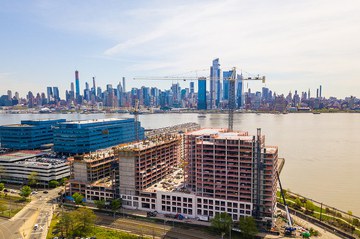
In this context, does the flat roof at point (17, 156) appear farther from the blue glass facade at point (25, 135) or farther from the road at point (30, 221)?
the road at point (30, 221)

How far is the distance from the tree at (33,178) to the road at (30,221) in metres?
2.83

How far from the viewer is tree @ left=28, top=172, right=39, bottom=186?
36.6m

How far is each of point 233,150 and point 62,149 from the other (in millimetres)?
32302

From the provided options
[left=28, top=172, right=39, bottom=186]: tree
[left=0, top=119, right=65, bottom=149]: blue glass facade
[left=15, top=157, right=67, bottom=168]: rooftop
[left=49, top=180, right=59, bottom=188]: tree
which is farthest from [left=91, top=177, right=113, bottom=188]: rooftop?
[left=0, top=119, right=65, bottom=149]: blue glass facade

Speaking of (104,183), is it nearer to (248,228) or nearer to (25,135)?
(248,228)

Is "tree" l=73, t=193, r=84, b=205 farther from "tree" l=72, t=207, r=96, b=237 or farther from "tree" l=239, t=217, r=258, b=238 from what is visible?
"tree" l=239, t=217, r=258, b=238

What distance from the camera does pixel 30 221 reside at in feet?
90.7

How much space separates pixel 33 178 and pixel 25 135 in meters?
17.9

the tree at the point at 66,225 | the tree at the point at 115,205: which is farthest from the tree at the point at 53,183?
the tree at the point at 66,225

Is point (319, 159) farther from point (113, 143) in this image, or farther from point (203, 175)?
point (113, 143)

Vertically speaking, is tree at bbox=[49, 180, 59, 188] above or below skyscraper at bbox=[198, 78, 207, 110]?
below

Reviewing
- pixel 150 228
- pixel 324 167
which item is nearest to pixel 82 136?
pixel 150 228

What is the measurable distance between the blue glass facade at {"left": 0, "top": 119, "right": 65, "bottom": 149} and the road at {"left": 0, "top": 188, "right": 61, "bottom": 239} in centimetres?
2103

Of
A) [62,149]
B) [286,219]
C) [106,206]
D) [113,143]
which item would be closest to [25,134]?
[62,149]
